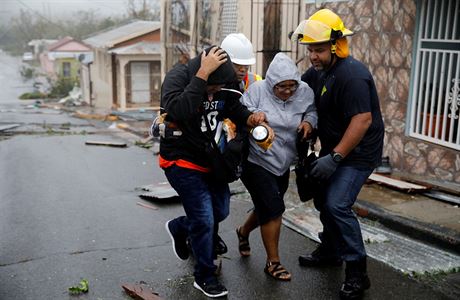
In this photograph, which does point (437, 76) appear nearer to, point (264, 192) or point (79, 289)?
point (264, 192)

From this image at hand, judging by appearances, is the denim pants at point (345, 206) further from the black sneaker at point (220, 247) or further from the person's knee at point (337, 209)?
the black sneaker at point (220, 247)

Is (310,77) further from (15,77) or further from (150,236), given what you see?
(15,77)

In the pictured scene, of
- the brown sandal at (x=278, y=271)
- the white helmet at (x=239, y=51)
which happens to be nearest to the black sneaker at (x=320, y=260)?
the brown sandal at (x=278, y=271)

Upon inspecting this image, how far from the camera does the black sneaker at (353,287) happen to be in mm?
4113

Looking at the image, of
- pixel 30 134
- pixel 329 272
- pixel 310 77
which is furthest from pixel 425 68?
Result: pixel 30 134

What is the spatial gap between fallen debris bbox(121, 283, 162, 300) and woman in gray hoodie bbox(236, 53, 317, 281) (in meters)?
1.01

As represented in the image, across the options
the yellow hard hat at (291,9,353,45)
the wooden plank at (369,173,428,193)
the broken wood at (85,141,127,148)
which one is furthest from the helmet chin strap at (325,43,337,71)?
the broken wood at (85,141,127,148)

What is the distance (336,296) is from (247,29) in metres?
8.13

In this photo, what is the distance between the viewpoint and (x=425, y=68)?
735 cm

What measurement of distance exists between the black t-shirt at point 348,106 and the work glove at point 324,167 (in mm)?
193

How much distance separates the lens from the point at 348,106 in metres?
3.95

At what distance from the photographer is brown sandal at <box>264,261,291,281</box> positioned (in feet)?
14.8

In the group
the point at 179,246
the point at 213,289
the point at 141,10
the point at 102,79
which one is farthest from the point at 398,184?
the point at 141,10

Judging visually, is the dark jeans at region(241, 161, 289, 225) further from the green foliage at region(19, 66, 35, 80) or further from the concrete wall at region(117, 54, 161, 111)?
the green foliage at region(19, 66, 35, 80)
